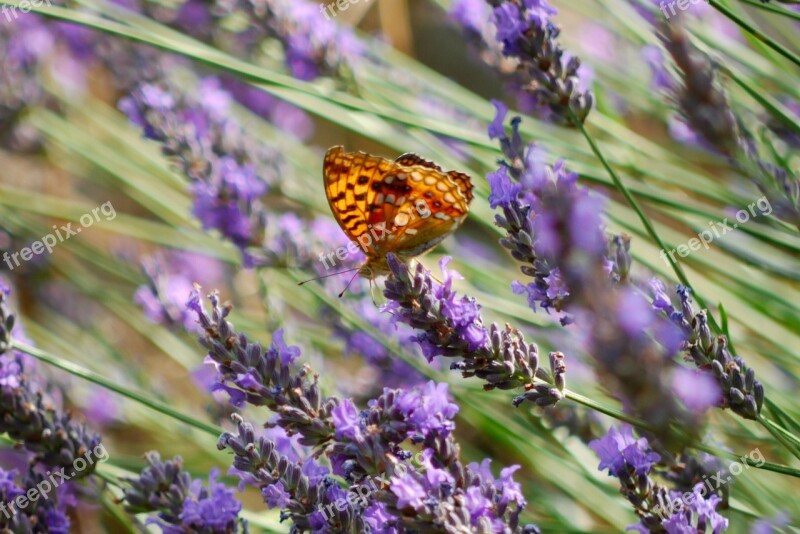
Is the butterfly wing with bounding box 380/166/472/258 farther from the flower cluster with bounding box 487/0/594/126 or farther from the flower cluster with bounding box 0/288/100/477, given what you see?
the flower cluster with bounding box 0/288/100/477

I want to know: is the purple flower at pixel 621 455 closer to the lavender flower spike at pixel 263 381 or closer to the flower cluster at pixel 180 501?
the lavender flower spike at pixel 263 381

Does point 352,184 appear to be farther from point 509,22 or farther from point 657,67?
point 657,67

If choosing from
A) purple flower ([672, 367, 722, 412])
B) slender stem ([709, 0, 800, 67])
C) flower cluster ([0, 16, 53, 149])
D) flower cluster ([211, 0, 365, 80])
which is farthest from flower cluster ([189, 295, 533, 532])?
flower cluster ([0, 16, 53, 149])

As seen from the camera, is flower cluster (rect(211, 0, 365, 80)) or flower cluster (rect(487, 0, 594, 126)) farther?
flower cluster (rect(211, 0, 365, 80))

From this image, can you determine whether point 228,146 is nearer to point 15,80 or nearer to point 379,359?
point 379,359

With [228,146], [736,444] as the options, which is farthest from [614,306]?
[228,146]

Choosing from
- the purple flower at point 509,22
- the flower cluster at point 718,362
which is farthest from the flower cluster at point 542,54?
the flower cluster at point 718,362

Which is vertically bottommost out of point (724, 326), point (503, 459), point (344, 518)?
point (503, 459)
